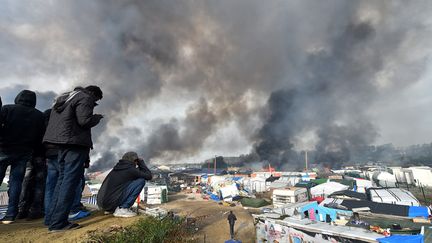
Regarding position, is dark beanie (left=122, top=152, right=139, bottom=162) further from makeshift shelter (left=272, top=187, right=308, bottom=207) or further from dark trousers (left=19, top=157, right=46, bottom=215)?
makeshift shelter (left=272, top=187, right=308, bottom=207)

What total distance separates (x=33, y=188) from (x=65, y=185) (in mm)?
2311

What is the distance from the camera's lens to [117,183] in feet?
15.3

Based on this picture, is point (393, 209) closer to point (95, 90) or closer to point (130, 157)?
point (130, 157)

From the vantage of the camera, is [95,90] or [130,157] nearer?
[95,90]

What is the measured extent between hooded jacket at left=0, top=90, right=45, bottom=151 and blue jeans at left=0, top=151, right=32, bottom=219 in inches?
6.1

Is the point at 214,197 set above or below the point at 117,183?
below

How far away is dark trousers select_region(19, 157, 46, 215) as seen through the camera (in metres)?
4.89

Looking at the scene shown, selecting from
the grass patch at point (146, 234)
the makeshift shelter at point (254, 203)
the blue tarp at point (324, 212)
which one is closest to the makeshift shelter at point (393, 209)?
the blue tarp at point (324, 212)

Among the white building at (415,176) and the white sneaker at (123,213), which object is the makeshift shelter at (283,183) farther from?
the white sneaker at (123,213)

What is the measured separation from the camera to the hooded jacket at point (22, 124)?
455cm

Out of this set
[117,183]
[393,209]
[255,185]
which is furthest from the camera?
[255,185]

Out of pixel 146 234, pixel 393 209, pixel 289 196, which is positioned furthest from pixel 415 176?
pixel 146 234

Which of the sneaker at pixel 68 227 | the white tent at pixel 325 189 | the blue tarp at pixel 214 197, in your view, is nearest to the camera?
the sneaker at pixel 68 227

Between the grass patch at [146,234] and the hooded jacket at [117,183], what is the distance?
107 centimetres
